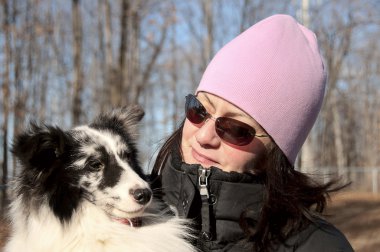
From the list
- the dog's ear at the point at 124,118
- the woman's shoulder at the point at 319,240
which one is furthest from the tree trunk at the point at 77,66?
the woman's shoulder at the point at 319,240

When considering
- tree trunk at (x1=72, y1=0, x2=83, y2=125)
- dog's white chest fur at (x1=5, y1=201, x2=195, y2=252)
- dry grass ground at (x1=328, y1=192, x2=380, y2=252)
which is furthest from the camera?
tree trunk at (x1=72, y1=0, x2=83, y2=125)

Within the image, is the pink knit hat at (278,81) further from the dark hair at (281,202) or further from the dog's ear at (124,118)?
the dog's ear at (124,118)

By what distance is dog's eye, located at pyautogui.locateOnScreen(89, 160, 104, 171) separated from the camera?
3326 mm

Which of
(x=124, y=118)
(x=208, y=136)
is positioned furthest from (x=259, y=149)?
(x=124, y=118)

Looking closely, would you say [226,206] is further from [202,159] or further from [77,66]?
[77,66]

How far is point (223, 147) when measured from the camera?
2.68 meters

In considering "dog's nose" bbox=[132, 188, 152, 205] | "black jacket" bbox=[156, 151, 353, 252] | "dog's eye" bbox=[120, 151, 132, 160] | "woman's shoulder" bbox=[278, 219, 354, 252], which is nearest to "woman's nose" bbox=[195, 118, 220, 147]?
"black jacket" bbox=[156, 151, 353, 252]

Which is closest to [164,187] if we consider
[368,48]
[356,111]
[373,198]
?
[373,198]

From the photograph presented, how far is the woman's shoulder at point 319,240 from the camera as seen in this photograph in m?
2.48

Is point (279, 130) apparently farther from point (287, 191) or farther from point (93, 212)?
point (93, 212)

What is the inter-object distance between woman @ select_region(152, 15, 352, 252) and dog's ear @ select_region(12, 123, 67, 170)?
93cm

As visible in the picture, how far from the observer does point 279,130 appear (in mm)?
2664

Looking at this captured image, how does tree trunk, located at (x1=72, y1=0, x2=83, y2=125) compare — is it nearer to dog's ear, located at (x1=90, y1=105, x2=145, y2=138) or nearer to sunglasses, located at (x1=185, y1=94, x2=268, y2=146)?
dog's ear, located at (x1=90, y1=105, x2=145, y2=138)

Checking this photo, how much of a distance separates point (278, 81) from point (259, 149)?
40cm
